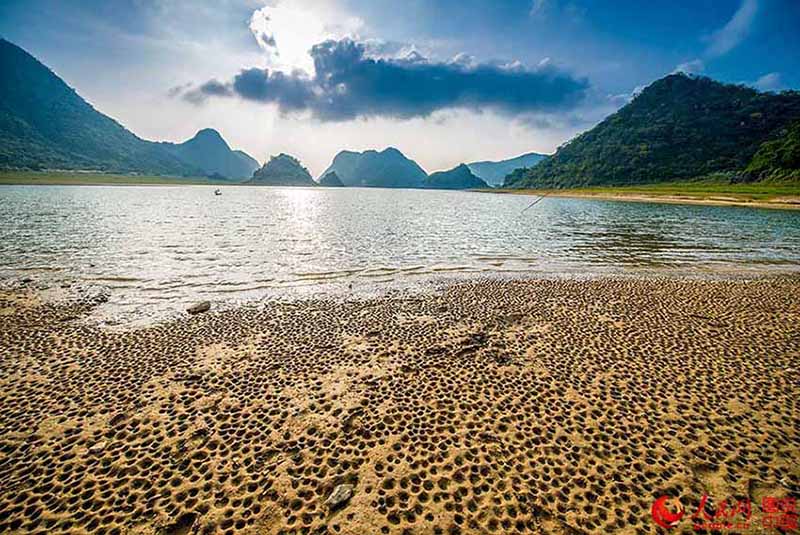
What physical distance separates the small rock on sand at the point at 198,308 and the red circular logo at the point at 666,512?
17369 millimetres

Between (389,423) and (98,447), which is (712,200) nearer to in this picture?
(389,423)

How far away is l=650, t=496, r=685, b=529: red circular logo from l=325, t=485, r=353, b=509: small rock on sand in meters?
5.29

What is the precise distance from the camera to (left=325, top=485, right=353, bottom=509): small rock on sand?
19.1 feet

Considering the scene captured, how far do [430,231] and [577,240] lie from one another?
1887cm

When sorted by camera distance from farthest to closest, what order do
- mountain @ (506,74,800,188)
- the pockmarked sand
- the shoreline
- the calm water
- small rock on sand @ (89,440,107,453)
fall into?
mountain @ (506,74,800,188)
the shoreline
the calm water
small rock on sand @ (89,440,107,453)
the pockmarked sand

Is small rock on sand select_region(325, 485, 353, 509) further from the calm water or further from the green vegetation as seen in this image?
the green vegetation

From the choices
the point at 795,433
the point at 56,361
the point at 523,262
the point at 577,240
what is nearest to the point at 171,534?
the point at 56,361

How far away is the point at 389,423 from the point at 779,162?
7086 inches

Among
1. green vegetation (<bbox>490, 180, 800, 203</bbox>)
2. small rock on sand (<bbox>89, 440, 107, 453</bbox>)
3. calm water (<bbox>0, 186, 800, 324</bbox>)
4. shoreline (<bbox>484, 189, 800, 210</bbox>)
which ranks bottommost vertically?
calm water (<bbox>0, 186, 800, 324</bbox>)

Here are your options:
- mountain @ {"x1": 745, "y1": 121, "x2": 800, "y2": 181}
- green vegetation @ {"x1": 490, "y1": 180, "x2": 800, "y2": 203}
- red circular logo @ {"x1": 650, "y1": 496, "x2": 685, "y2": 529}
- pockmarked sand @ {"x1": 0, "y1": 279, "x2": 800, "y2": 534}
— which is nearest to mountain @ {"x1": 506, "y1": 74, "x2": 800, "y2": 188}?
mountain @ {"x1": 745, "y1": 121, "x2": 800, "y2": 181}

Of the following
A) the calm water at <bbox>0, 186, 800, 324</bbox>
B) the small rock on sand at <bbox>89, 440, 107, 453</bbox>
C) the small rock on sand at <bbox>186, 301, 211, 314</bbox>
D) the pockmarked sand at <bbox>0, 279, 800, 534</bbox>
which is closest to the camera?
the pockmarked sand at <bbox>0, 279, 800, 534</bbox>

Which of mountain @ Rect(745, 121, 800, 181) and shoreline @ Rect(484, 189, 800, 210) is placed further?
mountain @ Rect(745, 121, 800, 181)

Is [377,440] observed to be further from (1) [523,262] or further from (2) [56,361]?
(1) [523,262]

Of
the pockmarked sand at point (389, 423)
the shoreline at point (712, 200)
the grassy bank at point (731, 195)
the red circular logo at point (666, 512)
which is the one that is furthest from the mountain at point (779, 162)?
the red circular logo at point (666, 512)
